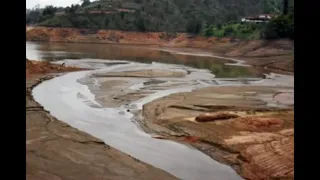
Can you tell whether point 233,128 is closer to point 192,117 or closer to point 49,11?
point 192,117

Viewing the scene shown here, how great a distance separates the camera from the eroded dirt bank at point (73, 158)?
10.1 metres

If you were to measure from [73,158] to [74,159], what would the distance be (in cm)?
11

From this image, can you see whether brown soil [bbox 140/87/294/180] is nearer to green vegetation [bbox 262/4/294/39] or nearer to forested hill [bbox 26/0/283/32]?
green vegetation [bbox 262/4/294/39]

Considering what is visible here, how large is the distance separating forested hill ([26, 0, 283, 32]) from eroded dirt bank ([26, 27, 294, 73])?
2.83 metres

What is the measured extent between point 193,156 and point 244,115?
584 centimetres

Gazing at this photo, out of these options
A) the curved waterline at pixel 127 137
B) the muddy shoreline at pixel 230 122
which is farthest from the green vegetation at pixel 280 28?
the curved waterline at pixel 127 137

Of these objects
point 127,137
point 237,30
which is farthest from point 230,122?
point 237,30

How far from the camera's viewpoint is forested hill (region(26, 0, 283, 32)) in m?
84.7

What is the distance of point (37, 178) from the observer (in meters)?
9.23

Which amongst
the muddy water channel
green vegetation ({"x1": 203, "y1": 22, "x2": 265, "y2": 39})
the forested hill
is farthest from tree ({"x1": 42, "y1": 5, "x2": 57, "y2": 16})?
the muddy water channel
